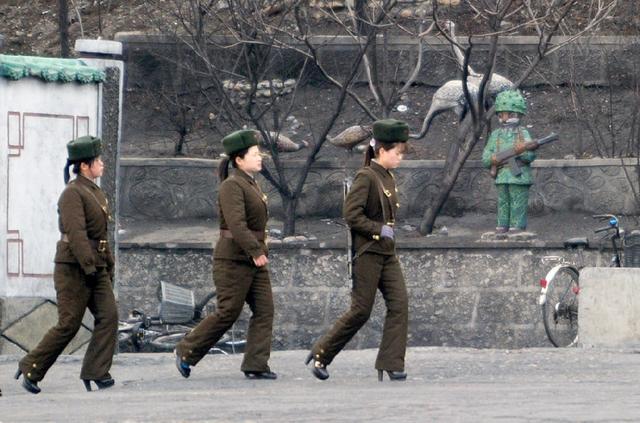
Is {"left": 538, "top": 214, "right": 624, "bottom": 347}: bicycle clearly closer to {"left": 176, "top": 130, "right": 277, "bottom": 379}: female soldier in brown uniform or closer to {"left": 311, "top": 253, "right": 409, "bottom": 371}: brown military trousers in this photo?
{"left": 311, "top": 253, "right": 409, "bottom": 371}: brown military trousers

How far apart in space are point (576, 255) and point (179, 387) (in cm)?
848

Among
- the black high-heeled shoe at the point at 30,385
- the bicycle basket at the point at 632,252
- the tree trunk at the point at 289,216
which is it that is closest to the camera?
the black high-heeled shoe at the point at 30,385

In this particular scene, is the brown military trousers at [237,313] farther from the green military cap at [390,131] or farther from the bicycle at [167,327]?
the bicycle at [167,327]

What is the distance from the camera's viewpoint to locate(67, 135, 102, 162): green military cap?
39.6ft

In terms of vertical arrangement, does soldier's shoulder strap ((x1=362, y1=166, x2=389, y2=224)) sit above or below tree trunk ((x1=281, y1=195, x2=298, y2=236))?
above

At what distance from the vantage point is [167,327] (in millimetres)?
17391

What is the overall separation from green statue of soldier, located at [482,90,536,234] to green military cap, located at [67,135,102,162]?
28.0 ft

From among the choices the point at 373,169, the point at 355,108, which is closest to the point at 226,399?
the point at 373,169

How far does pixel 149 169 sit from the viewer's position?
22.8 m

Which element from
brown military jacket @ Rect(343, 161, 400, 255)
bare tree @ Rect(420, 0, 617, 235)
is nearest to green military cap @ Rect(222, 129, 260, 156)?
brown military jacket @ Rect(343, 161, 400, 255)

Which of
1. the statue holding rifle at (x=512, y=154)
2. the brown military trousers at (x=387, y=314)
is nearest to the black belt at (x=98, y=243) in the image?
the brown military trousers at (x=387, y=314)

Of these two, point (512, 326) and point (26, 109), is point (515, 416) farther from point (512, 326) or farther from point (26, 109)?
point (512, 326)

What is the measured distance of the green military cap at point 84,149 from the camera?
1208 centimetres

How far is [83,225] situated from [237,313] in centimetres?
127
